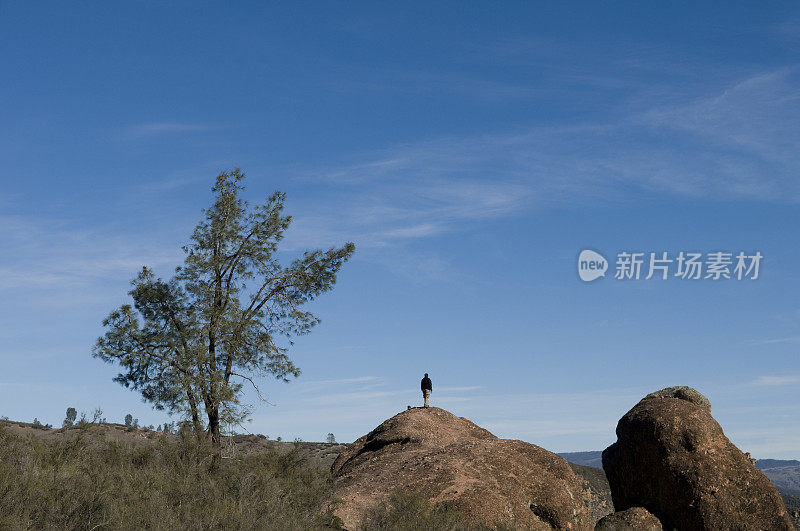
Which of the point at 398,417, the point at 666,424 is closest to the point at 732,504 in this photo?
the point at 666,424

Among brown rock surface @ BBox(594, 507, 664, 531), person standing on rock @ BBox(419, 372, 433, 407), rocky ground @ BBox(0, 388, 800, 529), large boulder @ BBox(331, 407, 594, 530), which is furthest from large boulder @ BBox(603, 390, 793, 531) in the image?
person standing on rock @ BBox(419, 372, 433, 407)

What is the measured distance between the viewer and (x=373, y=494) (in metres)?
16.8

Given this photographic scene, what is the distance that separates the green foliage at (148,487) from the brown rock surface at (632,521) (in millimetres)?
7981

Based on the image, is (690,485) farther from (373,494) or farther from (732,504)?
(373,494)

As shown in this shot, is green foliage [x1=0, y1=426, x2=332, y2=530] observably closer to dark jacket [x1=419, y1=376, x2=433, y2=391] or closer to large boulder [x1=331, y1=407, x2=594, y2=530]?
large boulder [x1=331, y1=407, x2=594, y2=530]

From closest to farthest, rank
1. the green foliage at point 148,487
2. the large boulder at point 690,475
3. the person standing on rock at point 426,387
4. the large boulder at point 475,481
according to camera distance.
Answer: the green foliage at point 148,487 < the large boulder at point 475,481 < the large boulder at point 690,475 < the person standing on rock at point 426,387

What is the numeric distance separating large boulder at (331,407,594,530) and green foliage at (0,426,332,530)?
1.45 m

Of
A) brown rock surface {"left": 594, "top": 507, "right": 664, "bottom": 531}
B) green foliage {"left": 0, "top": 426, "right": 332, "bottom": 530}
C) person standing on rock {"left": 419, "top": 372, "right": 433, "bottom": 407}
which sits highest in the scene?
person standing on rock {"left": 419, "top": 372, "right": 433, "bottom": 407}

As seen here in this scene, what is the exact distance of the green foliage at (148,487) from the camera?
1101 cm

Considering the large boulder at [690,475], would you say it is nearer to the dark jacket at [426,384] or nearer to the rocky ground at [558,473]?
the rocky ground at [558,473]

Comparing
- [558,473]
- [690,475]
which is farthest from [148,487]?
[690,475]

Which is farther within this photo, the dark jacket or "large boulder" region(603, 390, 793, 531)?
the dark jacket

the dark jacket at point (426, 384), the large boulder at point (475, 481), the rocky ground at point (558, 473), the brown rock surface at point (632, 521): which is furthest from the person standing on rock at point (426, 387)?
the brown rock surface at point (632, 521)

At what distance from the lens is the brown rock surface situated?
19.2 m
